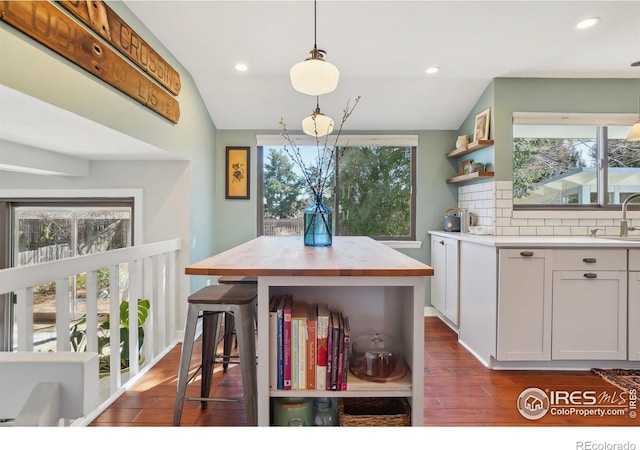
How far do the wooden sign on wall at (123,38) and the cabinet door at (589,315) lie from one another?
10.1ft

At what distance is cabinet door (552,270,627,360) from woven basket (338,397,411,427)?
1.60m

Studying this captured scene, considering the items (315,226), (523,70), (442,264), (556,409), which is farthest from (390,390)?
(523,70)

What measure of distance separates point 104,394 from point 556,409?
2.83 meters

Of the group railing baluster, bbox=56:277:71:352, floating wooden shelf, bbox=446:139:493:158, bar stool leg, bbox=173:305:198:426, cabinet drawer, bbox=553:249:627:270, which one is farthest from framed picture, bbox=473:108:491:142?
railing baluster, bbox=56:277:71:352

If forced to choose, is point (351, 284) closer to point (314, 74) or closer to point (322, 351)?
point (322, 351)

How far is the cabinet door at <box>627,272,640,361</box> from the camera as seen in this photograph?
2.50 m

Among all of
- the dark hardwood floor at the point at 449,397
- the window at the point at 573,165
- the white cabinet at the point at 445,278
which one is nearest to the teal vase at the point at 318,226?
the dark hardwood floor at the point at 449,397

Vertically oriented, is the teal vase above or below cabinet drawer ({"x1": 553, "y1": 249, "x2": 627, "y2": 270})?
above

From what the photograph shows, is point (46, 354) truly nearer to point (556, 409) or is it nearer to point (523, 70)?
point (556, 409)

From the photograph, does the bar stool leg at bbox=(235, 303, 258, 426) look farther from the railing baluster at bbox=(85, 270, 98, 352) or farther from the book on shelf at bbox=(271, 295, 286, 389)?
the railing baluster at bbox=(85, 270, 98, 352)

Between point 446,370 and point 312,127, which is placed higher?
point 312,127

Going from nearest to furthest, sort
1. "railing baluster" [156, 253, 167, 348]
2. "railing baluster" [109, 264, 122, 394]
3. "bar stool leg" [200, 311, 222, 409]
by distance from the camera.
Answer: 1. "bar stool leg" [200, 311, 222, 409]
2. "railing baluster" [109, 264, 122, 394]
3. "railing baluster" [156, 253, 167, 348]

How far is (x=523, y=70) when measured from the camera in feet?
10.3

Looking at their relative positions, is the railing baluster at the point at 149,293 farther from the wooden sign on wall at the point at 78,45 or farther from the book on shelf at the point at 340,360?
the book on shelf at the point at 340,360
